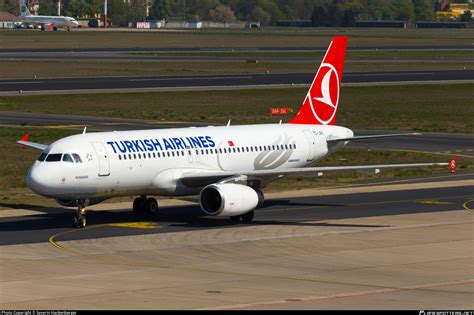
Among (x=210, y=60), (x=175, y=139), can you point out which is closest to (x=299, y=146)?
(x=175, y=139)

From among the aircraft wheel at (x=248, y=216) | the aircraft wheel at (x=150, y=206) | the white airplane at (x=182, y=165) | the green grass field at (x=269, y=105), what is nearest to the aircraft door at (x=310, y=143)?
the white airplane at (x=182, y=165)

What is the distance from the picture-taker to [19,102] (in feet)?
402

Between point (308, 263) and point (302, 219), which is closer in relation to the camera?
point (308, 263)

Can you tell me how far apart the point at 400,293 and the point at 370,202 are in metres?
25.2

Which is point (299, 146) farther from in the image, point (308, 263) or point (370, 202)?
point (308, 263)

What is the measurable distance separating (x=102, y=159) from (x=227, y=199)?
6076 millimetres

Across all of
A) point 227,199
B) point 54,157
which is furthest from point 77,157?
point 227,199

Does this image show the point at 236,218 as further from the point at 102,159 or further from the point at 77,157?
the point at 77,157

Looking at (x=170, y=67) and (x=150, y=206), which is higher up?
(x=150, y=206)

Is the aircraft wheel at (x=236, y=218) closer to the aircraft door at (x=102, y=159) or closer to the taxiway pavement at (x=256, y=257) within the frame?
the taxiway pavement at (x=256, y=257)

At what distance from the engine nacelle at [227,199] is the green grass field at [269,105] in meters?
49.2

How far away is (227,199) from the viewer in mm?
53344

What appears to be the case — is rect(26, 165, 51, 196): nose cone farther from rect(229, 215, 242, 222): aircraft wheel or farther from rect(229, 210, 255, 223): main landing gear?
rect(229, 215, 242, 222): aircraft wheel

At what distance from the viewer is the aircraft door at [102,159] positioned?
52.6m
